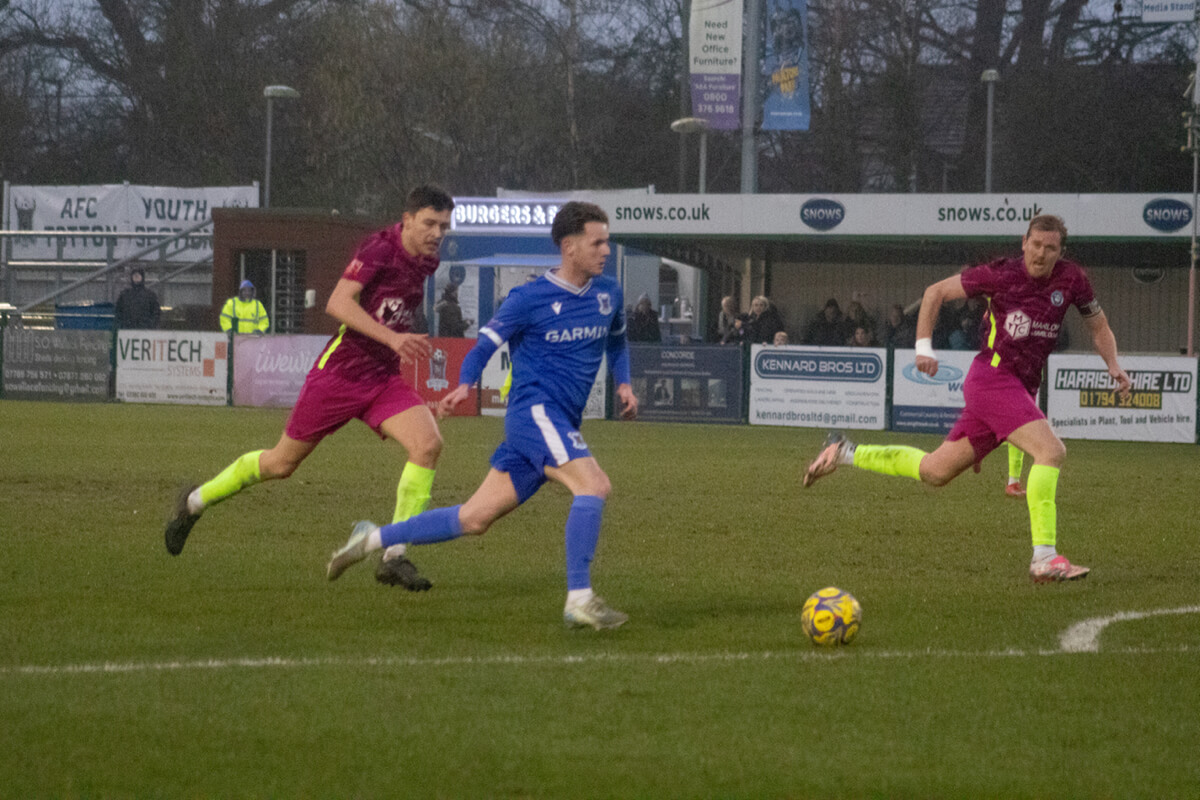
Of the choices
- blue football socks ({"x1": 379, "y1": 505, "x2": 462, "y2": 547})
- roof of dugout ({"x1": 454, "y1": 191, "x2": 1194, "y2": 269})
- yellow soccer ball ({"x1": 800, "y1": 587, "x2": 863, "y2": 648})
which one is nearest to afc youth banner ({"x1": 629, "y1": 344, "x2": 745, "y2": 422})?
roof of dugout ({"x1": 454, "y1": 191, "x2": 1194, "y2": 269})

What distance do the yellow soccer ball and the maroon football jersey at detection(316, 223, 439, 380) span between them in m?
2.65

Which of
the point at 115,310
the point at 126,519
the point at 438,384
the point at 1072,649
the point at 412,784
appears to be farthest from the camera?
the point at 115,310

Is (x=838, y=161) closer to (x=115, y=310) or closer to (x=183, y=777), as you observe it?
(x=115, y=310)

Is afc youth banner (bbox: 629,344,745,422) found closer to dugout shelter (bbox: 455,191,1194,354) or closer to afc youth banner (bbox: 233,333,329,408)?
dugout shelter (bbox: 455,191,1194,354)

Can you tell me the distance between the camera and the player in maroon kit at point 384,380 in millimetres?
7773

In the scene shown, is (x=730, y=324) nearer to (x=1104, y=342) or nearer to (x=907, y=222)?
(x=907, y=222)

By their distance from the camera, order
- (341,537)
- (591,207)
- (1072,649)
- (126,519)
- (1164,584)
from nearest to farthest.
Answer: (1072,649) → (591,207) → (1164,584) → (341,537) → (126,519)

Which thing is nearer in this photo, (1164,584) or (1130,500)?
(1164,584)

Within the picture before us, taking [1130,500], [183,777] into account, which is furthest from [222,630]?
[1130,500]

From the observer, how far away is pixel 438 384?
81.1 ft

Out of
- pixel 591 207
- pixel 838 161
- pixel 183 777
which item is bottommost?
pixel 183 777

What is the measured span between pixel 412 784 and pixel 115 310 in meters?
25.0

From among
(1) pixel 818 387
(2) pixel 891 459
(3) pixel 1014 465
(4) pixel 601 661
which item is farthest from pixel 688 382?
(4) pixel 601 661

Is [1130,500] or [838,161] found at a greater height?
[838,161]
